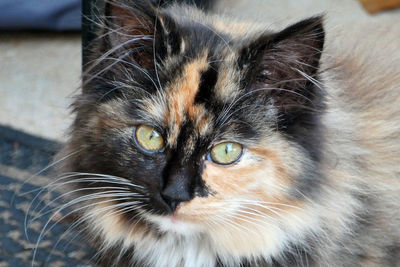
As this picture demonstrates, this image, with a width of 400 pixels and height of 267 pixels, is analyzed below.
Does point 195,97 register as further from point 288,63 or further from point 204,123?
point 288,63

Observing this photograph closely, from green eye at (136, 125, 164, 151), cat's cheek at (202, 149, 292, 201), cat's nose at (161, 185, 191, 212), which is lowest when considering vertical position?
cat's nose at (161, 185, 191, 212)

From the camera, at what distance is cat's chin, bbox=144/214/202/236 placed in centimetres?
133

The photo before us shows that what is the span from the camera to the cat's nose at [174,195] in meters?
1.25

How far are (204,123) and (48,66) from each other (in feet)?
5.83

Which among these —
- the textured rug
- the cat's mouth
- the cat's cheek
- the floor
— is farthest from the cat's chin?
the floor

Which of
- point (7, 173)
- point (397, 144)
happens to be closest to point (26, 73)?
point (7, 173)

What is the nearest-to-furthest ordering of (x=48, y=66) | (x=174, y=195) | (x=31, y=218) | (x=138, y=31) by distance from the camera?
(x=174, y=195), (x=138, y=31), (x=31, y=218), (x=48, y=66)

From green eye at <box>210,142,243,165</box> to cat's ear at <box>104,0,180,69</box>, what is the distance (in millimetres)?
266

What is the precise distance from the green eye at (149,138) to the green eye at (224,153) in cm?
13

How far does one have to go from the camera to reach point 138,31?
4.54ft

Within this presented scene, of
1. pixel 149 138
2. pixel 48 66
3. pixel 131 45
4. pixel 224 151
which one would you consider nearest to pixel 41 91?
pixel 48 66

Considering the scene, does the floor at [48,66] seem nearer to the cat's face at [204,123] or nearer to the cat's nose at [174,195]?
the cat's face at [204,123]

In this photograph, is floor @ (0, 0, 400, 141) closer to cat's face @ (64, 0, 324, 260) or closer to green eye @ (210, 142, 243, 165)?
cat's face @ (64, 0, 324, 260)

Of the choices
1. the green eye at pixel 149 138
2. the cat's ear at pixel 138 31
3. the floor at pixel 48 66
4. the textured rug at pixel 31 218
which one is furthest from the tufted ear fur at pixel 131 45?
the floor at pixel 48 66
